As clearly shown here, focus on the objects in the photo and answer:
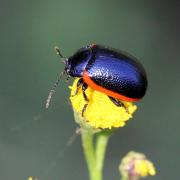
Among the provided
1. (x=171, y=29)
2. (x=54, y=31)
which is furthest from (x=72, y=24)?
(x=171, y=29)

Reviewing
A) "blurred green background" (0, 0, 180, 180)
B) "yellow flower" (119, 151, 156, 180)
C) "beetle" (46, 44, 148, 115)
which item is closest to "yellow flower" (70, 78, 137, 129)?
"beetle" (46, 44, 148, 115)

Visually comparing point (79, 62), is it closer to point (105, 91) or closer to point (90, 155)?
point (105, 91)

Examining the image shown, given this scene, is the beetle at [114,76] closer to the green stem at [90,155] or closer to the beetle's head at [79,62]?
the beetle's head at [79,62]

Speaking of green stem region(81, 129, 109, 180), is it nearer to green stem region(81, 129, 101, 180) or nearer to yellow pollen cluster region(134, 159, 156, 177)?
green stem region(81, 129, 101, 180)

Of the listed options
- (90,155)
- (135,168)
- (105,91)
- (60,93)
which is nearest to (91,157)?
(90,155)

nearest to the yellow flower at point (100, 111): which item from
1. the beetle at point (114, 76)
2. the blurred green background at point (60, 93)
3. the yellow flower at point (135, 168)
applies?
the beetle at point (114, 76)

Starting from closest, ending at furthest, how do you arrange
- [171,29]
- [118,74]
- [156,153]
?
[118,74]
[156,153]
[171,29]

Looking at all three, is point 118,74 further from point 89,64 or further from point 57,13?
point 57,13
